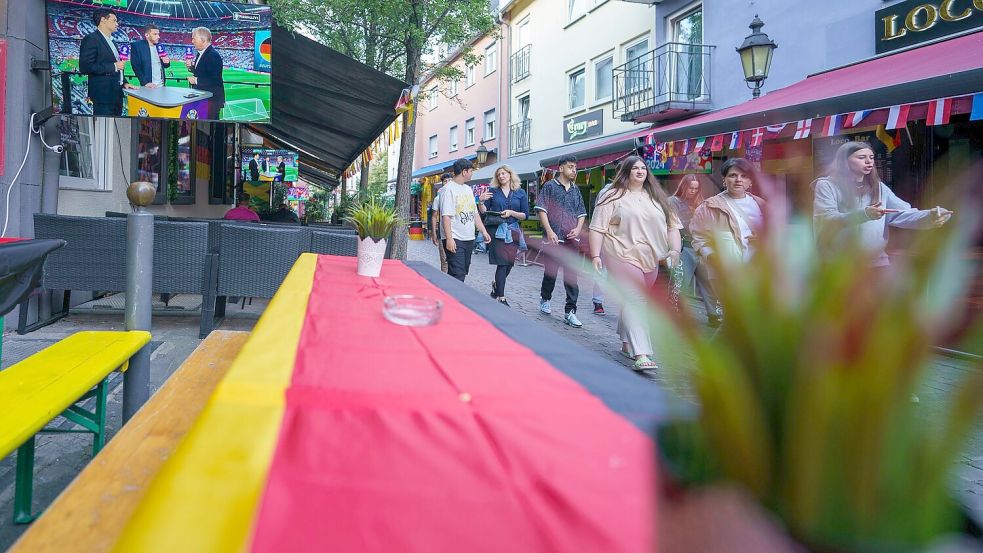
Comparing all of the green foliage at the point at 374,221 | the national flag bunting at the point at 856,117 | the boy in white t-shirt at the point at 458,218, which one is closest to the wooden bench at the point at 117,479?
the green foliage at the point at 374,221

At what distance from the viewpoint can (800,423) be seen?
65 cm

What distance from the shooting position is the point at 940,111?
564 cm

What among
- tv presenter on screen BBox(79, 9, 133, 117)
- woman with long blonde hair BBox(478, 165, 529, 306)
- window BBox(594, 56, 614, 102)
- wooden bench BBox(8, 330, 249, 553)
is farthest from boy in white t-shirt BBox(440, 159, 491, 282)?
window BBox(594, 56, 614, 102)

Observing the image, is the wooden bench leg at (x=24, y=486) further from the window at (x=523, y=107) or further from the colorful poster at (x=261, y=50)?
the window at (x=523, y=107)

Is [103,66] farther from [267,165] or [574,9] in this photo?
[574,9]

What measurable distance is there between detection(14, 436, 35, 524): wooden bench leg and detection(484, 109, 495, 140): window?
88.2 ft

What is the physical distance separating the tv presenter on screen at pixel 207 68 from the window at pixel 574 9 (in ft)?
50.0

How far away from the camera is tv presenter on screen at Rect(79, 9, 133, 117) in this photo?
18.5ft

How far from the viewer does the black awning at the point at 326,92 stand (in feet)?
23.3

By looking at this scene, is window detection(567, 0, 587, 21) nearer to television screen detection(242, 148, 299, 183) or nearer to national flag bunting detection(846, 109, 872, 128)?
television screen detection(242, 148, 299, 183)

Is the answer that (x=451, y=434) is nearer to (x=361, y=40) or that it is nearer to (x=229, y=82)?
(x=229, y=82)

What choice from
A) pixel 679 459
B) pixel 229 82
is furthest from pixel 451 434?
pixel 229 82

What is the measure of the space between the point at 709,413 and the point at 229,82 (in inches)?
253

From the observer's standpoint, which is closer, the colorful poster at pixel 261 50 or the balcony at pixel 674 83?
the colorful poster at pixel 261 50
